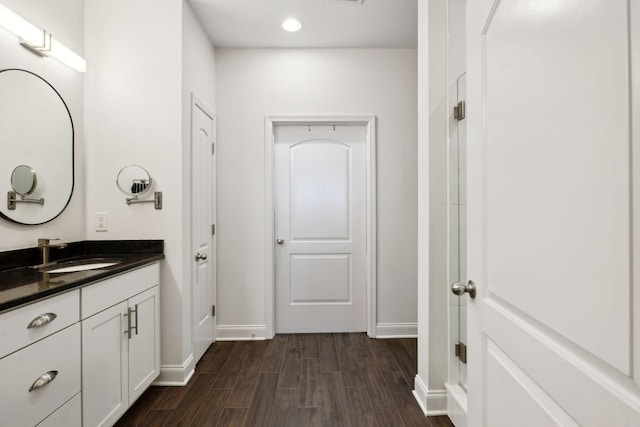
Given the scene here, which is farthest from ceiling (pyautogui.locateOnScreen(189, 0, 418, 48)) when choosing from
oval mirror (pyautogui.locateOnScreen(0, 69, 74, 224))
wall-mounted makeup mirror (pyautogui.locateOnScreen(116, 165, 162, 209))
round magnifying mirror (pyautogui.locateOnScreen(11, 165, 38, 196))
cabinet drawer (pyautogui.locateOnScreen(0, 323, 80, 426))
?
cabinet drawer (pyautogui.locateOnScreen(0, 323, 80, 426))

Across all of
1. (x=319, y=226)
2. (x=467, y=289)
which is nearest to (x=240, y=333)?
(x=319, y=226)

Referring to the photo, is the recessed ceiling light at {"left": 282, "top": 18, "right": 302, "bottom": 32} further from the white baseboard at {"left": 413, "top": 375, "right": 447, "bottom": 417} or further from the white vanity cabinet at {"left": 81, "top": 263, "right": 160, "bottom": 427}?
the white baseboard at {"left": 413, "top": 375, "right": 447, "bottom": 417}

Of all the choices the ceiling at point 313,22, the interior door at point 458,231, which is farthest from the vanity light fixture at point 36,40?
the interior door at point 458,231

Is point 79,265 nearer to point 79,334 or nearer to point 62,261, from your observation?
point 62,261

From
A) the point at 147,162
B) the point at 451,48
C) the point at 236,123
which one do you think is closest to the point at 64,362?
the point at 147,162

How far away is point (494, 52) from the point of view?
892 mm

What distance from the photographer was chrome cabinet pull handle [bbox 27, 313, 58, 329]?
1.14 m

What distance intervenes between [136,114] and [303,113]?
1374 millimetres

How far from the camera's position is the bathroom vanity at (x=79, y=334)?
3.59 ft

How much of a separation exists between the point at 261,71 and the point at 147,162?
4.56ft

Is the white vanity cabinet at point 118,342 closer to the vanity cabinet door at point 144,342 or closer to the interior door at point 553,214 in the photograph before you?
the vanity cabinet door at point 144,342

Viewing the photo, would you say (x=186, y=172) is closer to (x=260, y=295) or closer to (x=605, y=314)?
(x=260, y=295)

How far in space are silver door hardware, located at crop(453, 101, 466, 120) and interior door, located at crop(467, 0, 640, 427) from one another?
0.73 meters

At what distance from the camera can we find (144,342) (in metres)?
1.88
